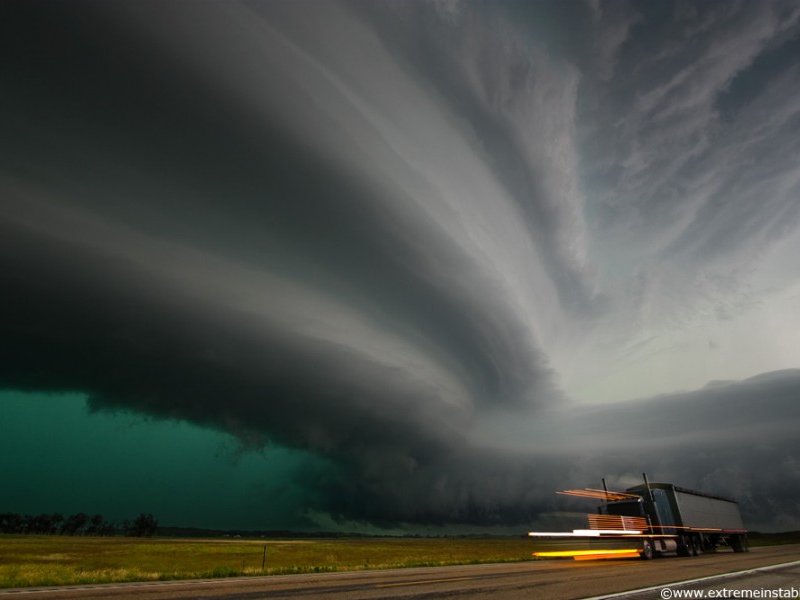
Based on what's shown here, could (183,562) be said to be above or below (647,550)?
below

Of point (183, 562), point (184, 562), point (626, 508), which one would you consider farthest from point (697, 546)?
point (183, 562)

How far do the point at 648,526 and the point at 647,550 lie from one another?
1842mm

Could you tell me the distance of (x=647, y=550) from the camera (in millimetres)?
29078

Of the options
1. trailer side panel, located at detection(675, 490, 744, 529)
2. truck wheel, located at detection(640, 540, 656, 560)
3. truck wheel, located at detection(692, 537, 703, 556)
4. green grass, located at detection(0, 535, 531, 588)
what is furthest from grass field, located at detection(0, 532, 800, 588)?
truck wheel, located at detection(692, 537, 703, 556)

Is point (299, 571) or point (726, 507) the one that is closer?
point (299, 571)

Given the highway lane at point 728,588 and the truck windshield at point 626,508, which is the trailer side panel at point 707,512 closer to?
the truck windshield at point 626,508

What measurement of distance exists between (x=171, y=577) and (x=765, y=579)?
2658cm

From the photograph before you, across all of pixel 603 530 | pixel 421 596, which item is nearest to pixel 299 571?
pixel 421 596

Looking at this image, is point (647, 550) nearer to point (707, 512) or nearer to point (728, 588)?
point (707, 512)

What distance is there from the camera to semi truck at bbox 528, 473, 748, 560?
2667cm

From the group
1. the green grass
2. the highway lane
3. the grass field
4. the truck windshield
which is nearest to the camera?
the highway lane

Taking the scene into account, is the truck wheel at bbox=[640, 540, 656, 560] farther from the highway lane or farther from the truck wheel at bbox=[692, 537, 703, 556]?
the highway lane

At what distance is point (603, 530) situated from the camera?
2664cm

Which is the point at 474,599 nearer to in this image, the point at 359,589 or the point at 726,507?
the point at 359,589
